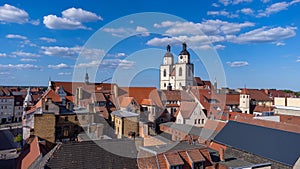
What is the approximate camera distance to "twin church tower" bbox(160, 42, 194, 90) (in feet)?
203

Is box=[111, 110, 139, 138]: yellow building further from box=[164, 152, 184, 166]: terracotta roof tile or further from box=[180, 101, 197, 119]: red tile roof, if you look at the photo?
box=[164, 152, 184, 166]: terracotta roof tile

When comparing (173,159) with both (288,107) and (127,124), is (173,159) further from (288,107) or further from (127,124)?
(288,107)

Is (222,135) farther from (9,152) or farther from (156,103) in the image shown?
(9,152)

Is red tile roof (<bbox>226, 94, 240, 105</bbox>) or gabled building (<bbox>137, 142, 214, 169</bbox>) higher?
red tile roof (<bbox>226, 94, 240, 105</bbox>)

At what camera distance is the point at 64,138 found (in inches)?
1162

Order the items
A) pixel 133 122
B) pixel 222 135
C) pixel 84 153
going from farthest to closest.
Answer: pixel 133 122 < pixel 222 135 < pixel 84 153

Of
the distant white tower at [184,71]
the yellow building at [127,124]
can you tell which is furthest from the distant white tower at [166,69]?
the yellow building at [127,124]

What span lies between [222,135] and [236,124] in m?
2.13

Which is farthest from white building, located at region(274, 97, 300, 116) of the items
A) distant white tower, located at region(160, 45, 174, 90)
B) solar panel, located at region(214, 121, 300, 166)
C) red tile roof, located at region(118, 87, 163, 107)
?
distant white tower, located at region(160, 45, 174, 90)

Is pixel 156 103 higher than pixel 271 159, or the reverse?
pixel 156 103

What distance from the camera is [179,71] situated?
63.2 metres

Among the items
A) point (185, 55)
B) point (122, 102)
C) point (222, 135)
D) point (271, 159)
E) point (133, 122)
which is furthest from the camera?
point (185, 55)

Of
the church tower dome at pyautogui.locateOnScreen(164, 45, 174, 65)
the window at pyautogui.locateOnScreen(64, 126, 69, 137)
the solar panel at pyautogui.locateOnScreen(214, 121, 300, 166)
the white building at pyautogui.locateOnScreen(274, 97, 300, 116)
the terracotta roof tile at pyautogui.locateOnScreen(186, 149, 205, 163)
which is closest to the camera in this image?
the terracotta roof tile at pyautogui.locateOnScreen(186, 149, 205, 163)

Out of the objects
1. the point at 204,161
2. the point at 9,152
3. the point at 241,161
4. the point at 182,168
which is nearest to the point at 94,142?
the point at 182,168
